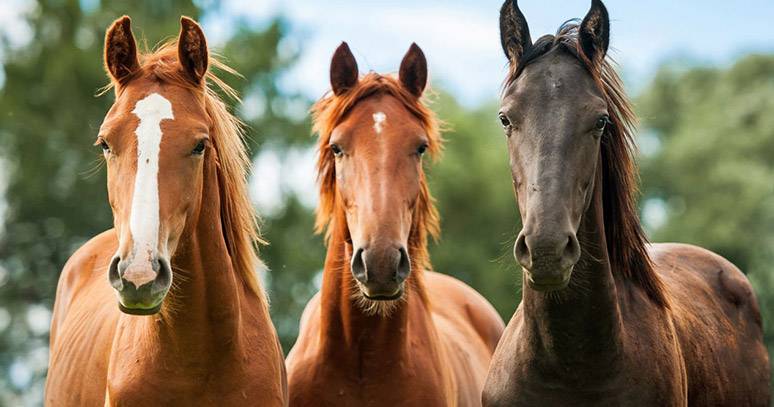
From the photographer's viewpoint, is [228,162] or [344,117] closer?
[228,162]

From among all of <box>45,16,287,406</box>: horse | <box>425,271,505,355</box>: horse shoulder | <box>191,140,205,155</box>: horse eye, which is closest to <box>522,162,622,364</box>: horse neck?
<box>45,16,287,406</box>: horse

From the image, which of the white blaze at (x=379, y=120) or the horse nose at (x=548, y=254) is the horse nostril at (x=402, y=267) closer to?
the white blaze at (x=379, y=120)

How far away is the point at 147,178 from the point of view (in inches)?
176

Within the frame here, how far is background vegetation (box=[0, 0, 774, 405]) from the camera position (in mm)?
21422

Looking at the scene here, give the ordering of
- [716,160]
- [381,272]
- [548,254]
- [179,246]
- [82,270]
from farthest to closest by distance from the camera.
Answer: [716,160] < [82,270] < [381,272] < [179,246] < [548,254]

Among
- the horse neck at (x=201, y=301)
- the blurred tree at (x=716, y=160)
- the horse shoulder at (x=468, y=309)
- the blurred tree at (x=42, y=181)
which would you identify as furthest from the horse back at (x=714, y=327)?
the blurred tree at (x=42, y=181)

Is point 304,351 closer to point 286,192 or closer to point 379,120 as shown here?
point 379,120

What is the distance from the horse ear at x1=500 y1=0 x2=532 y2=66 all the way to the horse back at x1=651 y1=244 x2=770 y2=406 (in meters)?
1.59

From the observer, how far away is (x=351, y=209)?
5.69 metres

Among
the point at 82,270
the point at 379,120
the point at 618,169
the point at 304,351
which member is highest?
the point at 379,120

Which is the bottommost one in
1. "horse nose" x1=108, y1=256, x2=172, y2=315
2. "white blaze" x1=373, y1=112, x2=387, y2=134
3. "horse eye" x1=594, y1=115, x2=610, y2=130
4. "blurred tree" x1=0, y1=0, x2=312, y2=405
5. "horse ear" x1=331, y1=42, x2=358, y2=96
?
"horse nose" x1=108, y1=256, x2=172, y2=315

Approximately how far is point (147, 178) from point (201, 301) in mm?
809

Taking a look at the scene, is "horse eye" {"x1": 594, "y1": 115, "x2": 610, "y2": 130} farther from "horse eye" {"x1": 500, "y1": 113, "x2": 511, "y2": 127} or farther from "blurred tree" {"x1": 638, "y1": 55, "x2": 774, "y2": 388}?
"blurred tree" {"x1": 638, "y1": 55, "x2": 774, "y2": 388}

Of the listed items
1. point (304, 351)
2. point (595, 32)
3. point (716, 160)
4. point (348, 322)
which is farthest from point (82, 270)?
point (716, 160)
